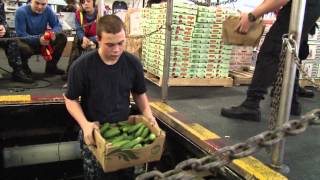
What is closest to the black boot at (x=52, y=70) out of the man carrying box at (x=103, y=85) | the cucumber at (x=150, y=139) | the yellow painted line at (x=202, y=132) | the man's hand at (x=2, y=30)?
the man's hand at (x=2, y=30)

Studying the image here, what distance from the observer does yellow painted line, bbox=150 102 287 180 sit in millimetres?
1851

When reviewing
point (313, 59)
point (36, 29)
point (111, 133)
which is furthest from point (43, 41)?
point (313, 59)

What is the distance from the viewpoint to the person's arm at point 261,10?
240 centimetres

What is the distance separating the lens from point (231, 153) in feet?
3.31

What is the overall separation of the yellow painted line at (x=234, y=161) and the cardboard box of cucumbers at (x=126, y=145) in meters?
0.39

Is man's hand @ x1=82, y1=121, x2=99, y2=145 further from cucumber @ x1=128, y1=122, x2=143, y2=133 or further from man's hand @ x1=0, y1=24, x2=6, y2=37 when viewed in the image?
man's hand @ x1=0, y1=24, x2=6, y2=37

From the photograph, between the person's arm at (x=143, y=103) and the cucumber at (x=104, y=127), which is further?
the person's arm at (x=143, y=103)

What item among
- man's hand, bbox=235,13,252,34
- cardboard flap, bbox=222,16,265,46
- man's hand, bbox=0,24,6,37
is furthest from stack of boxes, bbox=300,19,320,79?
man's hand, bbox=0,24,6,37

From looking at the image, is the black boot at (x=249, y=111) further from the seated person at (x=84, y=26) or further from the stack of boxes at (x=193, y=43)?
the seated person at (x=84, y=26)

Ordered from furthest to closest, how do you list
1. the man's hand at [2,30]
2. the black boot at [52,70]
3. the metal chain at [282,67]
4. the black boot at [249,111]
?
the black boot at [52,70]
the man's hand at [2,30]
the black boot at [249,111]
the metal chain at [282,67]

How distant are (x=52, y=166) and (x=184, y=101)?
165 centimetres

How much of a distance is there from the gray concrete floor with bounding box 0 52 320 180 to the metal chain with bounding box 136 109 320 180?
1044 mm

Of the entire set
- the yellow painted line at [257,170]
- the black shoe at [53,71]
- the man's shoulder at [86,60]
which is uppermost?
the man's shoulder at [86,60]

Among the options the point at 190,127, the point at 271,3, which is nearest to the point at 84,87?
the point at 190,127
